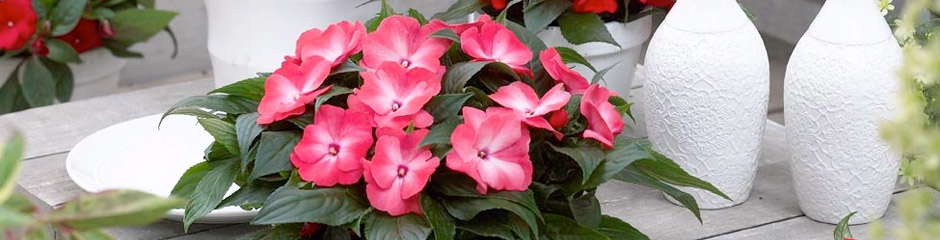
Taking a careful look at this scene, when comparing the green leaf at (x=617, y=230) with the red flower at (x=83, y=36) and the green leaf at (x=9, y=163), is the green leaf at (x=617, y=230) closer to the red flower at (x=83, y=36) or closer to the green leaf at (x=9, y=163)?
the green leaf at (x=9, y=163)

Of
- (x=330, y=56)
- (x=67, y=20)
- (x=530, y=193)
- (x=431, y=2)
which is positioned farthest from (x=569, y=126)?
(x=67, y=20)

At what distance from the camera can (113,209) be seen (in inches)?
15.7

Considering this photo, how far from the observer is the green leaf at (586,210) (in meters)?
0.82

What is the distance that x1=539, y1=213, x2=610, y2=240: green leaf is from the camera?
81 centimetres

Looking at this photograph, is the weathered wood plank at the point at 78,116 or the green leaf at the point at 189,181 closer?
the green leaf at the point at 189,181

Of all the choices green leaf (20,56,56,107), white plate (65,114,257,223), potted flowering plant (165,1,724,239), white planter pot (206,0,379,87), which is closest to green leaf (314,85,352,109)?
potted flowering plant (165,1,724,239)

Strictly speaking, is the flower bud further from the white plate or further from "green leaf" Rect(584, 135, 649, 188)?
"green leaf" Rect(584, 135, 649, 188)

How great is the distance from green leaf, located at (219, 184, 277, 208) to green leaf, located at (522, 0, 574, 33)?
1.06 feet

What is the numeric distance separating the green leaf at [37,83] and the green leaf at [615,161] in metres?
1.27

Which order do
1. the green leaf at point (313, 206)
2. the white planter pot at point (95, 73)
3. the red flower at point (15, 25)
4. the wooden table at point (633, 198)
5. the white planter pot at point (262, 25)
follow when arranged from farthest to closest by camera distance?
the white planter pot at point (95, 73) → the red flower at point (15, 25) → the white planter pot at point (262, 25) → the wooden table at point (633, 198) → the green leaf at point (313, 206)

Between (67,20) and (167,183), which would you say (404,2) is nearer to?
(167,183)

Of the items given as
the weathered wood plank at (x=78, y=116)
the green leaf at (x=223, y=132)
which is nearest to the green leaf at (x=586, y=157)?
the green leaf at (x=223, y=132)

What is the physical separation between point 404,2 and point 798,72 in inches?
23.1

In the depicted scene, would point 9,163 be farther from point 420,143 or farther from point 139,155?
point 139,155
